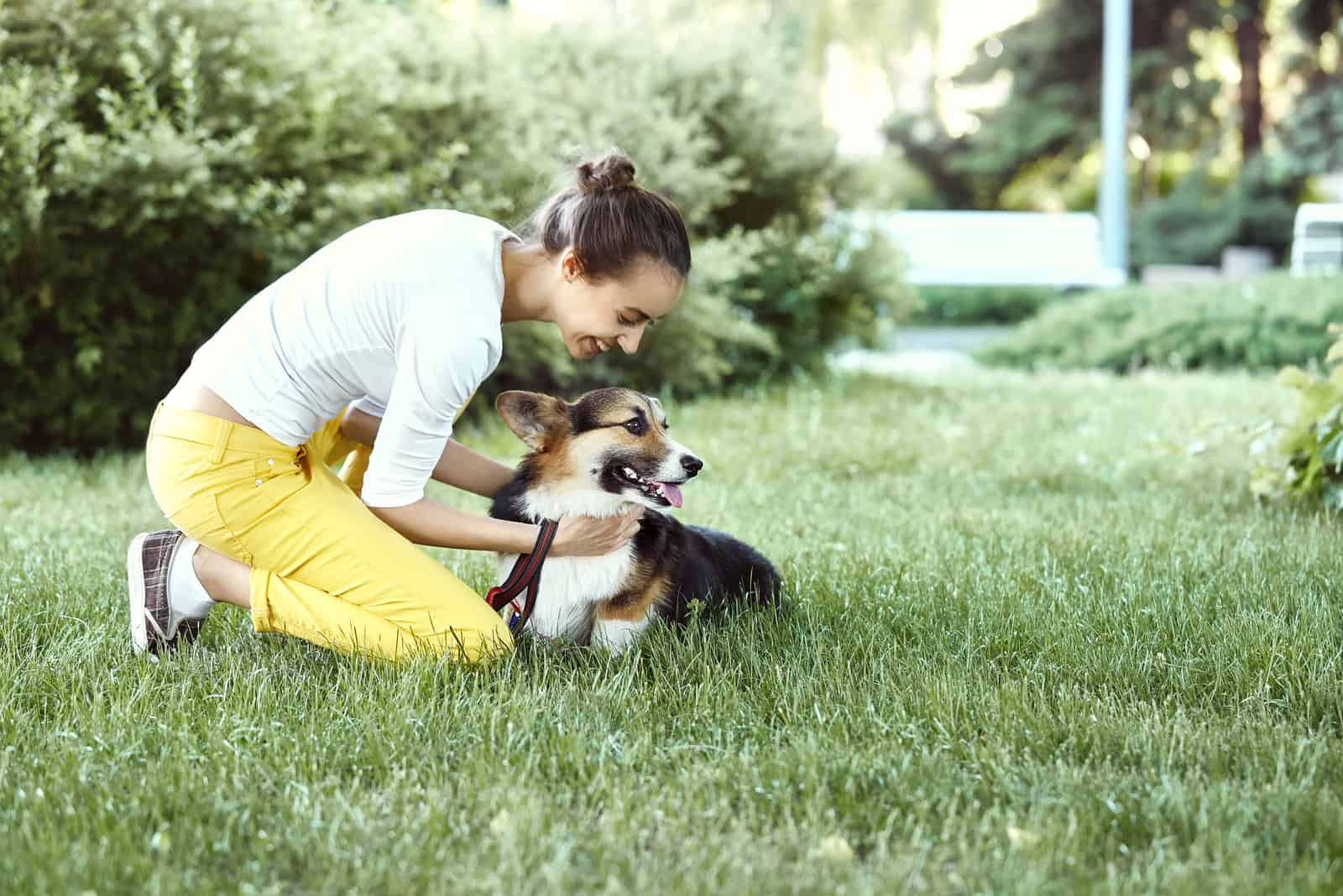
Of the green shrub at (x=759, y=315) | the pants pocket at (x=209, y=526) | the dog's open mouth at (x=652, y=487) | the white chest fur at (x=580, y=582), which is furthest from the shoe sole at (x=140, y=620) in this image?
the green shrub at (x=759, y=315)

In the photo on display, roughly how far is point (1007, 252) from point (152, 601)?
53.3 feet

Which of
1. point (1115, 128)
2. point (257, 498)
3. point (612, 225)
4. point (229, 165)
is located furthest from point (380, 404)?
point (1115, 128)

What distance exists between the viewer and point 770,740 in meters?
2.80

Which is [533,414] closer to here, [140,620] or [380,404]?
[380,404]

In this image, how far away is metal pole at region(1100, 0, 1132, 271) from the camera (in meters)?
17.8

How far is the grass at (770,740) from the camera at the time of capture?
219 centimetres

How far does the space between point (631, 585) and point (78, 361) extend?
436cm

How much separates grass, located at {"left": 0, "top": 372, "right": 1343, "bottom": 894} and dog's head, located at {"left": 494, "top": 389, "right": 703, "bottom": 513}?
1.39 feet

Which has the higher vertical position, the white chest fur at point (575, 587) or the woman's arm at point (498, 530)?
the woman's arm at point (498, 530)

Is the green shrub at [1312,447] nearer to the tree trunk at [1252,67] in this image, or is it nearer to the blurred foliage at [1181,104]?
the blurred foliage at [1181,104]

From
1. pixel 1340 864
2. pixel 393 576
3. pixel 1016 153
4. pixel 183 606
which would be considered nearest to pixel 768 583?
pixel 393 576

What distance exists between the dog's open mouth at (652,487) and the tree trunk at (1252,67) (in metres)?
23.7

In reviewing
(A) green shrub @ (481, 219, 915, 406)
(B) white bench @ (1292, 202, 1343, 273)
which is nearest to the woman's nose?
(A) green shrub @ (481, 219, 915, 406)

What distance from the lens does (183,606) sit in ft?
11.2
